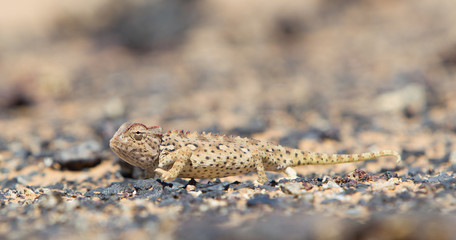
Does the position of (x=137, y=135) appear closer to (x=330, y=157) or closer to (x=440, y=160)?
(x=330, y=157)

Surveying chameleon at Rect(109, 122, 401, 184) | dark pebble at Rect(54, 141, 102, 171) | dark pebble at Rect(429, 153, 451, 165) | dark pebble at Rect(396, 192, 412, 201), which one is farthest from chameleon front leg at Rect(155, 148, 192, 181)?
dark pebble at Rect(429, 153, 451, 165)

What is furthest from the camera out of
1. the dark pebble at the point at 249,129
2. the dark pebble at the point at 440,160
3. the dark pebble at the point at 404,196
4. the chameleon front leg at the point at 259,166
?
the dark pebble at the point at 249,129

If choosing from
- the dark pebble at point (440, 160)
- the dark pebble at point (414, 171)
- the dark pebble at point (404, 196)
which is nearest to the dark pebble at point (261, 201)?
A: the dark pebble at point (404, 196)

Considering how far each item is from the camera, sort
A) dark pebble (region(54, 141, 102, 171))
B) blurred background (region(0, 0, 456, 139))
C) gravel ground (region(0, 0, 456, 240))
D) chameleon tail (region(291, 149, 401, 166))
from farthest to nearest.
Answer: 1. blurred background (region(0, 0, 456, 139))
2. dark pebble (region(54, 141, 102, 171))
3. chameleon tail (region(291, 149, 401, 166))
4. gravel ground (region(0, 0, 456, 240))

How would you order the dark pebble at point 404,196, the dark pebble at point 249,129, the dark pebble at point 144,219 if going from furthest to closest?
the dark pebble at point 249,129
the dark pebble at point 404,196
the dark pebble at point 144,219

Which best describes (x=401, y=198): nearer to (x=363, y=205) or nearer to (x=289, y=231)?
(x=363, y=205)

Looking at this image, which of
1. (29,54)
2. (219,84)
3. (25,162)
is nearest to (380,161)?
(25,162)

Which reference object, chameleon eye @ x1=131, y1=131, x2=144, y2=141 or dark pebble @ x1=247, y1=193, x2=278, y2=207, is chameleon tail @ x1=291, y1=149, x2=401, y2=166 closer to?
dark pebble @ x1=247, y1=193, x2=278, y2=207

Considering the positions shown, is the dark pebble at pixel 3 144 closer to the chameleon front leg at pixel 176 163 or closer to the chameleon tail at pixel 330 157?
the chameleon front leg at pixel 176 163
